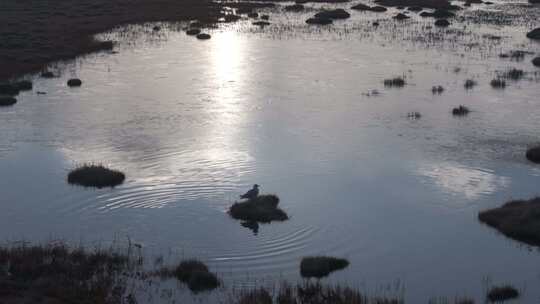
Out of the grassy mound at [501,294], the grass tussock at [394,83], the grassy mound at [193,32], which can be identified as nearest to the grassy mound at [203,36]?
the grassy mound at [193,32]

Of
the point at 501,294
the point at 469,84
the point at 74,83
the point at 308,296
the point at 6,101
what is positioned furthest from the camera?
the point at 469,84

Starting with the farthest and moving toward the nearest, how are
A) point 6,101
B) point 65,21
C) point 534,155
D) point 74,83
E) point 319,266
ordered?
point 65,21 → point 74,83 → point 6,101 → point 534,155 → point 319,266

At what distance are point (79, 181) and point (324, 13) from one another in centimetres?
5123

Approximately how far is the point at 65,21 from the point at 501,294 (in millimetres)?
55453

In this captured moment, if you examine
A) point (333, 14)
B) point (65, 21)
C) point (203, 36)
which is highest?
point (65, 21)

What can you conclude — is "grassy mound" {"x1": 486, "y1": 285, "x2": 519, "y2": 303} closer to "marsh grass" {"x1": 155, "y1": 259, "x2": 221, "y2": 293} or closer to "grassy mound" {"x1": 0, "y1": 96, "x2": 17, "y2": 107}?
"marsh grass" {"x1": 155, "y1": 259, "x2": 221, "y2": 293}

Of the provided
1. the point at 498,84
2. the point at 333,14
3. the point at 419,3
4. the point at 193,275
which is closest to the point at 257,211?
the point at 193,275

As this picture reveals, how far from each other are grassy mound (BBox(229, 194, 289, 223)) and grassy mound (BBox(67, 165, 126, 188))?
4858 millimetres

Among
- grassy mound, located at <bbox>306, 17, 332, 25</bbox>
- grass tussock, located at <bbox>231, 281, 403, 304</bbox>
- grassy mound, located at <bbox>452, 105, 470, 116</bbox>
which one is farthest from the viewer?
grassy mound, located at <bbox>306, 17, 332, 25</bbox>

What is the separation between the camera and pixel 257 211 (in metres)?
23.1

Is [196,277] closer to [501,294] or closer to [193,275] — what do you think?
[193,275]

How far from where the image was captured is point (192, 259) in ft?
65.0

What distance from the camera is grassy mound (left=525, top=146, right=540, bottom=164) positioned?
29609 millimetres

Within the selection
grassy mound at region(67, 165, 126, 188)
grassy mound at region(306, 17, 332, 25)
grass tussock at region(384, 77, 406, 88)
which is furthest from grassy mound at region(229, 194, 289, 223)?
grassy mound at region(306, 17, 332, 25)
